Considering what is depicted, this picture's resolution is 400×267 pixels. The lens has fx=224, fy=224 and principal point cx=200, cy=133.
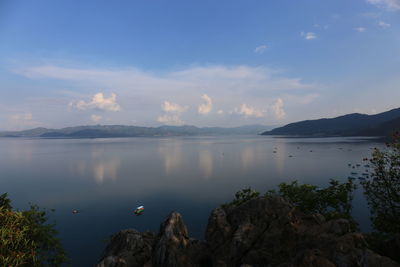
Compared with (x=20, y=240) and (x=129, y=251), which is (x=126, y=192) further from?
(x=129, y=251)

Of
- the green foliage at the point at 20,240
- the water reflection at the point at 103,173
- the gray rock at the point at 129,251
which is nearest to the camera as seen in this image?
the green foliage at the point at 20,240

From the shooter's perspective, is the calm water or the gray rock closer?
the gray rock

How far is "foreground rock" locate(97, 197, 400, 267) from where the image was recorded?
1980cm

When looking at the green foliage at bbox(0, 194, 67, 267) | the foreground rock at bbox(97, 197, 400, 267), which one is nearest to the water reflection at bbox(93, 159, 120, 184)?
the green foliage at bbox(0, 194, 67, 267)

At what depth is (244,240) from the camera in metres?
22.3

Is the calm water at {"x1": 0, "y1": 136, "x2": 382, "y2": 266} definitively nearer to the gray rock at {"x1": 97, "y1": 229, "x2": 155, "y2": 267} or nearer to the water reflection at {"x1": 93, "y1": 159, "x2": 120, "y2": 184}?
the water reflection at {"x1": 93, "y1": 159, "x2": 120, "y2": 184}

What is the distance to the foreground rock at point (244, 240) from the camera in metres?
19.8

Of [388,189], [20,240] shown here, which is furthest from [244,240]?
[388,189]

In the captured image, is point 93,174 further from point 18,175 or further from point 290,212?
point 290,212

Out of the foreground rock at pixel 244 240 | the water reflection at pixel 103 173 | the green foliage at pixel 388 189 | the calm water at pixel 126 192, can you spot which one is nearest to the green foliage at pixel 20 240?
the foreground rock at pixel 244 240

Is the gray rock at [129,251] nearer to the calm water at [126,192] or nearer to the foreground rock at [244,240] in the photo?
the foreground rock at [244,240]

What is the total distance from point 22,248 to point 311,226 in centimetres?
3054

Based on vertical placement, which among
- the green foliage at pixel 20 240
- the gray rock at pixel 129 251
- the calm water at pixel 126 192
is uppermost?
the green foliage at pixel 20 240

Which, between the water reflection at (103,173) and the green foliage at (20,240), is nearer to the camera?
the green foliage at (20,240)
